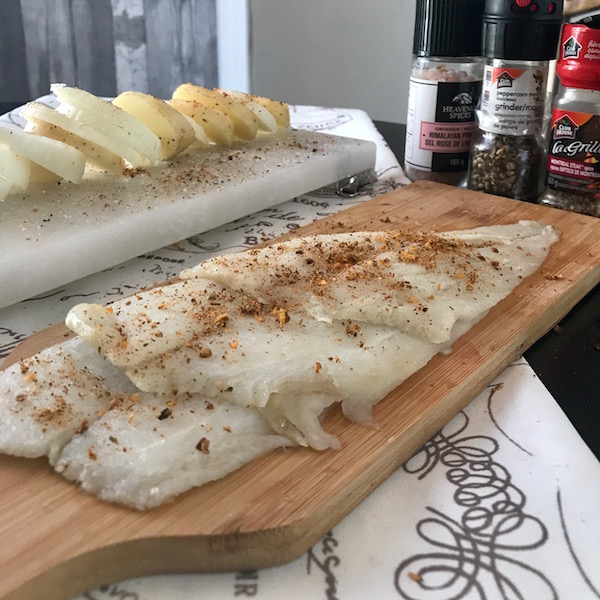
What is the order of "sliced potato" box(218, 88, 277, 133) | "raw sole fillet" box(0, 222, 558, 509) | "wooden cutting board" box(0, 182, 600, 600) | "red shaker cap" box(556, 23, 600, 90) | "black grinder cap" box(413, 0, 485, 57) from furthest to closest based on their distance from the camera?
"sliced potato" box(218, 88, 277, 133) → "black grinder cap" box(413, 0, 485, 57) → "red shaker cap" box(556, 23, 600, 90) → "raw sole fillet" box(0, 222, 558, 509) → "wooden cutting board" box(0, 182, 600, 600)

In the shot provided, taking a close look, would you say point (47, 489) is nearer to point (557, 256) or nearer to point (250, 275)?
point (250, 275)

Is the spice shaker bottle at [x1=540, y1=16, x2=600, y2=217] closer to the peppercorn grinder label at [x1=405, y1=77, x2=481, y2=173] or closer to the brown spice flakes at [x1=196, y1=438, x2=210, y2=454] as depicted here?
the peppercorn grinder label at [x1=405, y1=77, x2=481, y2=173]

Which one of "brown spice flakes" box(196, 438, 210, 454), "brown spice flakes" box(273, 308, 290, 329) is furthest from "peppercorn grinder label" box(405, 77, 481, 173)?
"brown spice flakes" box(196, 438, 210, 454)

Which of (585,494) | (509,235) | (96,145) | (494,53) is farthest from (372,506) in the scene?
(494,53)

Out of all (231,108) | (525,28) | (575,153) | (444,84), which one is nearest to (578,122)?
(575,153)

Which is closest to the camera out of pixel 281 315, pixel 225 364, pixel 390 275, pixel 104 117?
pixel 225 364

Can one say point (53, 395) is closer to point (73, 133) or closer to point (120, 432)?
point (120, 432)
